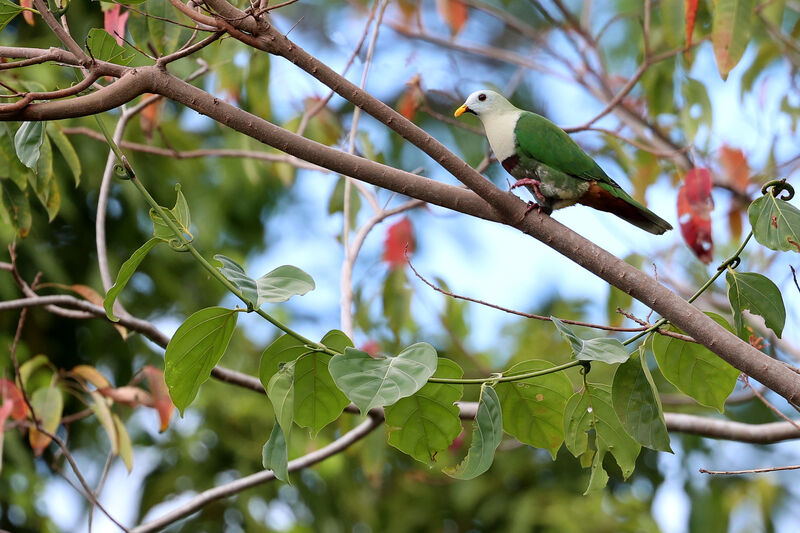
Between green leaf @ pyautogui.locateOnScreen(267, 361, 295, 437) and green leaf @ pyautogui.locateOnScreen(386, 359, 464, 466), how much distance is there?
0.55 ft

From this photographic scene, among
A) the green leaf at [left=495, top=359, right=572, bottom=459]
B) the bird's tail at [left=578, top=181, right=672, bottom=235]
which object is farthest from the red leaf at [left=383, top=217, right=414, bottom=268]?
the green leaf at [left=495, top=359, right=572, bottom=459]

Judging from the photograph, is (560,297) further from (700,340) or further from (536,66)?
(700,340)

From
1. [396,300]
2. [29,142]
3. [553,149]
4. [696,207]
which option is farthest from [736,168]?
[29,142]

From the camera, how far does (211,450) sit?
466cm

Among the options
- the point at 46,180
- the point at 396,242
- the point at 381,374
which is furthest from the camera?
the point at 396,242

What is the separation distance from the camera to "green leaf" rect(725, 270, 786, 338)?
1.23 meters

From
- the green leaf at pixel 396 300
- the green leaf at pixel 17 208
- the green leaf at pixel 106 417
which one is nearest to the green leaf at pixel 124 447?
the green leaf at pixel 106 417

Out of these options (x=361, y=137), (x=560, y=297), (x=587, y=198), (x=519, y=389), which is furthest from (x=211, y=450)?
(x=519, y=389)

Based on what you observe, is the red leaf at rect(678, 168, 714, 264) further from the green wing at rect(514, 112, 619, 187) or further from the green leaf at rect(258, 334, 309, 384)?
the green leaf at rect(258, 334, 309, 384)

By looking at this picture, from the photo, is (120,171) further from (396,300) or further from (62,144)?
(396,300)

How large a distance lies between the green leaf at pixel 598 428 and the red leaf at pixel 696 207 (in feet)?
4.98

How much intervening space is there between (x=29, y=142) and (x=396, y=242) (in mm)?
2218

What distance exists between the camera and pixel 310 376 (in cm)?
120

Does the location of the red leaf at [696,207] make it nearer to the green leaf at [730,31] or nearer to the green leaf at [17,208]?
the green leaf at [730,31]
